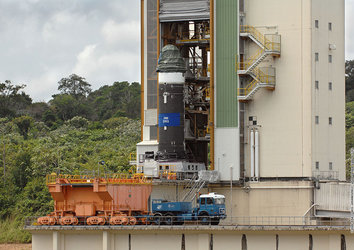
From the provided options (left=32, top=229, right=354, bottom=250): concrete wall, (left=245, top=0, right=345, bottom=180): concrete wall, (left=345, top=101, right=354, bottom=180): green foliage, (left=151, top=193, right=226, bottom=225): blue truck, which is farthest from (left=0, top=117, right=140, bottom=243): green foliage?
(left=245, top=0, right=345, bottom=180): concrete wall

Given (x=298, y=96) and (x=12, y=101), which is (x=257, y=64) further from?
(x=12, y=101)

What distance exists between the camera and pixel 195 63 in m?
83.8

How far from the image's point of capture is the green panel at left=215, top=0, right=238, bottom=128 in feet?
252

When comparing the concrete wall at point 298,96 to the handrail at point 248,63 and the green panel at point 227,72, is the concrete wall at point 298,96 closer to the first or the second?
the handrail at point 248,63

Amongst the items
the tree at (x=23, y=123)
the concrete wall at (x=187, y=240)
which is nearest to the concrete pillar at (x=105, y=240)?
the concrete wall at (x=187, y=240)

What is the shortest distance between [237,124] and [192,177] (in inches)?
212

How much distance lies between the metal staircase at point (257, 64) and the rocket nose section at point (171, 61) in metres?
4.42

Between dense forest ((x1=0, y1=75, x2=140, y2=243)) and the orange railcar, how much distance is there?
13.2 ft

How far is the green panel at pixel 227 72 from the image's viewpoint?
7669 centimetres

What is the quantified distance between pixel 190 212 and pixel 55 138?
56.2 metres

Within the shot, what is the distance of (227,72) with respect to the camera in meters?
76.8

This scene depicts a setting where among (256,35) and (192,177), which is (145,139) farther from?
(256,35)

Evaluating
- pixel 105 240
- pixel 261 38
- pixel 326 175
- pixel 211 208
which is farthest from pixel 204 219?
pixel 261 38

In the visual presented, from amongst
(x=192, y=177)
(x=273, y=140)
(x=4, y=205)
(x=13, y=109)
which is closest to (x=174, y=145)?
(x=192, y=177)
